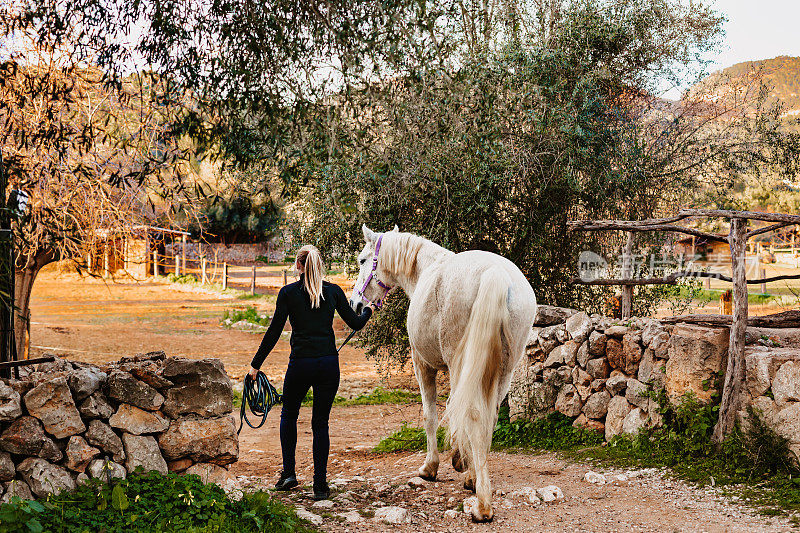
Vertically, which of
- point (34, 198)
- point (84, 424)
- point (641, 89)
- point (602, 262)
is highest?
point (641, 89)

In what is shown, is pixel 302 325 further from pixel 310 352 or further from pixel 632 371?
pixel 632 371

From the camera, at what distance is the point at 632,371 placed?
6.22 metres

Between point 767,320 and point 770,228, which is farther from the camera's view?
point 767,320

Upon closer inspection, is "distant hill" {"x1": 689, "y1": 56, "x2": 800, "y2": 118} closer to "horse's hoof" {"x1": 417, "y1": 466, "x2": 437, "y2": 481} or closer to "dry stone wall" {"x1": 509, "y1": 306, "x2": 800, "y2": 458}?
"dry stone wall" {"x1": 509, "y1": 306, "x2": 800, "y2": 458}

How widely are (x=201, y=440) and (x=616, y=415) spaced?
4.18 meters

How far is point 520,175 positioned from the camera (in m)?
8.62

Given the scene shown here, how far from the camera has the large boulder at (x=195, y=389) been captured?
14.6ft

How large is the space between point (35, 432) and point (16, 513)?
62 centimetres

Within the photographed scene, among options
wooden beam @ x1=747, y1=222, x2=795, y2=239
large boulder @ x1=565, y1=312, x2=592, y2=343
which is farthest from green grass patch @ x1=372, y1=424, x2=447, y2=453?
wooden beam @ x1=747, y1=222, x2=795, y2=239

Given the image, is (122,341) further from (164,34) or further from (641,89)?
(641,89)

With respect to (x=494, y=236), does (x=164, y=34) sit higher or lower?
higher

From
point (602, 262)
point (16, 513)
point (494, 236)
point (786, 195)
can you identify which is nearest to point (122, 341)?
point (494, 236)

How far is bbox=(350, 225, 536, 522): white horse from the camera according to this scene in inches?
174

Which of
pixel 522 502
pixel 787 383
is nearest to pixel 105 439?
pixel 522 502
